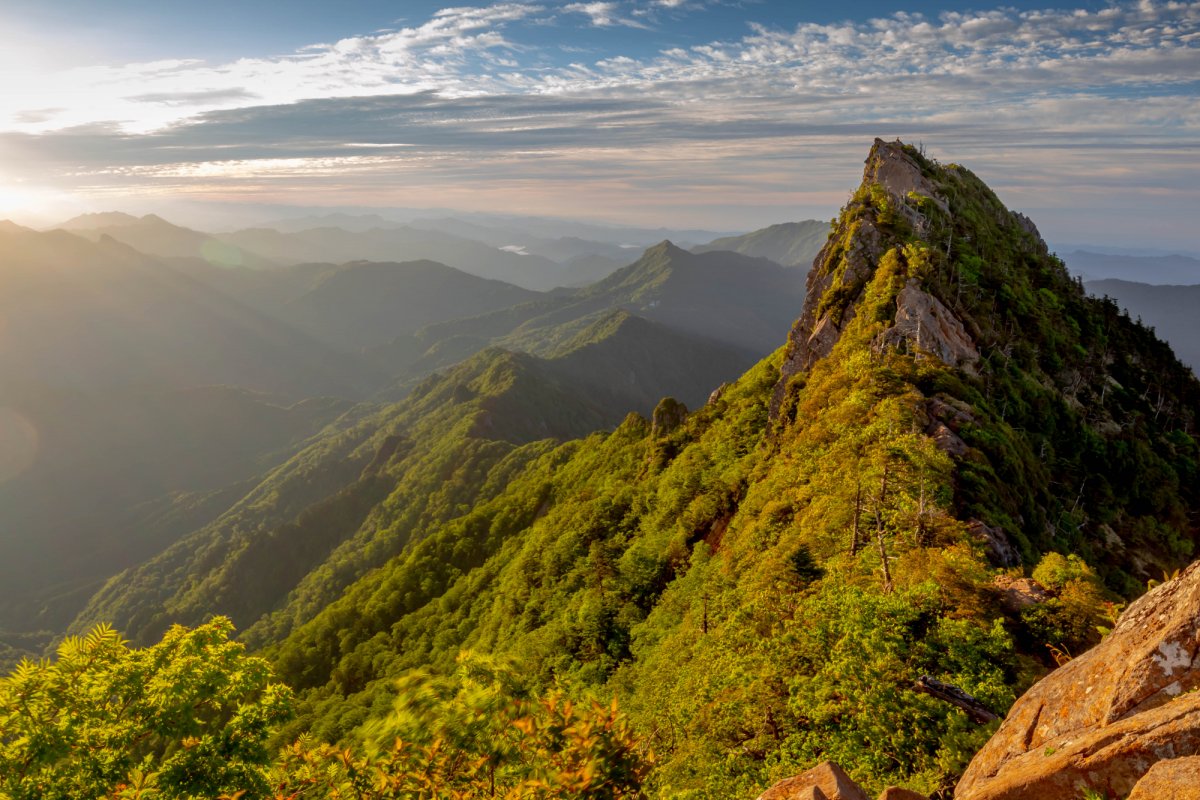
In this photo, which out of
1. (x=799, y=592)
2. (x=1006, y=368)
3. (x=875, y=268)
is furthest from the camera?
(x=875, y=268)

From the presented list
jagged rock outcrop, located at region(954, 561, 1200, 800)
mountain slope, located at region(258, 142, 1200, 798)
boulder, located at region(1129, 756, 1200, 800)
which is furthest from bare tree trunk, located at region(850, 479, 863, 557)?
boulder, located at region(1129, 756, 1200, 800)

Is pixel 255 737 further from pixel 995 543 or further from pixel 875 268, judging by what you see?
pixel 875 268

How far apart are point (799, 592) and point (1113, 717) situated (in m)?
14.9

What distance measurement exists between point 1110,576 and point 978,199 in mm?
72530

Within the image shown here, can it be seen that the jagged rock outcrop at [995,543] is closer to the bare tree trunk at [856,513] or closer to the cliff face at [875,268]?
the bare tree trunk at [856,513]

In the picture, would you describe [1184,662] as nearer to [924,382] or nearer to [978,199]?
[924,382]

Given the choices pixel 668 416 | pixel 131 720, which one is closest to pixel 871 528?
pixel 131 720

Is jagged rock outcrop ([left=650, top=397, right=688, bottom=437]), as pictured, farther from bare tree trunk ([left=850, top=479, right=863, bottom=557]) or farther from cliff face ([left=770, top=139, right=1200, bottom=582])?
bare tree trunk ([left=850, top=479, right=863, bottom=557])

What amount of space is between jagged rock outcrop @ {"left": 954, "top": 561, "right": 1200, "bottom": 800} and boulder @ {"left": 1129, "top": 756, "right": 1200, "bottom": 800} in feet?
0.13

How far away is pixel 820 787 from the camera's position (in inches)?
412

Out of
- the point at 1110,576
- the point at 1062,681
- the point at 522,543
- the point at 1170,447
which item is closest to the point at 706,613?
the point at 1062,681

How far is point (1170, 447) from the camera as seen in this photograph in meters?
59.1

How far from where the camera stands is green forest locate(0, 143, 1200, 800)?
41.8ft

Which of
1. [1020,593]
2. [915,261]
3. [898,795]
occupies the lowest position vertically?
[1020,593]
